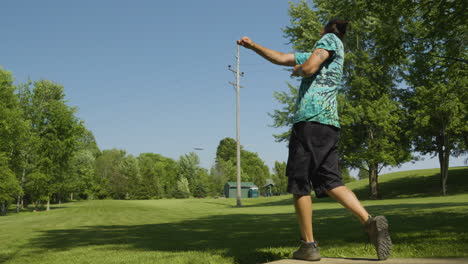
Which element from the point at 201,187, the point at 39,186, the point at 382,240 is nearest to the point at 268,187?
the point at 201,187

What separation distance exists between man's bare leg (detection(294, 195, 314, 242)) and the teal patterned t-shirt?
75 centimetres

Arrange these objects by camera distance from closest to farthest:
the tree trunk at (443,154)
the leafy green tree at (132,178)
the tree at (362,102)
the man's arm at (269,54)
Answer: the man's arm at (269,54) < the tree at (362,102) < the tree trunk at (443,154) < the leafy green tree at (132,178)

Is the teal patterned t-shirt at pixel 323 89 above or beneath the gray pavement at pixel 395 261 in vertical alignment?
above

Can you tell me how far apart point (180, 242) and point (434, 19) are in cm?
723

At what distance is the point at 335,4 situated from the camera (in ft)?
30.0

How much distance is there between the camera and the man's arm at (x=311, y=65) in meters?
3.45

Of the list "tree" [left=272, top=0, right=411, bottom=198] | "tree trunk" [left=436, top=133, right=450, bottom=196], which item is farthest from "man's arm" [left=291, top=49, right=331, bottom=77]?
"tree trunk" [left=436, top=133, right=450, bottom=196]

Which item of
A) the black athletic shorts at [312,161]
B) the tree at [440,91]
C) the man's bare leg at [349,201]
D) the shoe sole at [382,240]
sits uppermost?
the tree at [440,91]

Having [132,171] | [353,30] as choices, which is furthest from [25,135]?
[132,171]

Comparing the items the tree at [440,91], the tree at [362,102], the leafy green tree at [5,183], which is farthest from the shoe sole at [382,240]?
the leafy green tree at [5,183]

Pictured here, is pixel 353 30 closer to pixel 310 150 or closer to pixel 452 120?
pixel 452 120

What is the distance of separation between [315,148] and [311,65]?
31.2 inches

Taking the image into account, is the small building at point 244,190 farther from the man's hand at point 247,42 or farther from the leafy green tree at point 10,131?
the man's hand at point 247,42

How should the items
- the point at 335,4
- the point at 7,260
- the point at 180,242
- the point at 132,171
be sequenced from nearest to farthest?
the point at 7,260 → the point at 180,242 → the point at 335,4 → the point at 132,171
